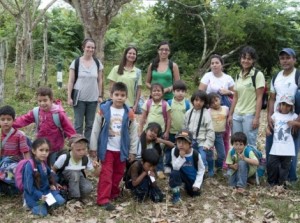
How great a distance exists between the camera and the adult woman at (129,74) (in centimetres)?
652

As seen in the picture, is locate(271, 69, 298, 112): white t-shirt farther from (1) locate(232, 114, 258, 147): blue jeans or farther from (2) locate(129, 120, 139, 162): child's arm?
(2) locate(129, 120, 139, 162): child's arm

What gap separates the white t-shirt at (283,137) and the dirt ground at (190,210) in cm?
56

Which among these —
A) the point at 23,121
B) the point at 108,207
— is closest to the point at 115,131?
the point at 108,207

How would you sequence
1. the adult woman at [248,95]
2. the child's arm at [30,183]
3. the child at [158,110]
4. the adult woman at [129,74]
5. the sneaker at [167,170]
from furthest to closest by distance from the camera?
the adult woman at [129,74] < the sneaker at [167,170] < the child at [158,110] < the adult woman at [248,95] < the child's arm at [30,183]

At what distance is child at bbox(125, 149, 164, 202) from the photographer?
17.6 feet

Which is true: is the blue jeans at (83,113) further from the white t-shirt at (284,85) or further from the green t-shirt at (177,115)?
the white t-shirt at (284,85)

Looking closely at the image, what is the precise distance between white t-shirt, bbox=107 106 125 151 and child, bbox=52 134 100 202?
0.32 m

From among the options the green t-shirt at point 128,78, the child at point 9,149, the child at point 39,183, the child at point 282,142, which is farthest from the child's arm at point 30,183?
the child at point 282,142

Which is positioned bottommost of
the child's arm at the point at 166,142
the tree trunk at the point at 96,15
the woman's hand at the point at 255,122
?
the child's arm at the point at 166,142

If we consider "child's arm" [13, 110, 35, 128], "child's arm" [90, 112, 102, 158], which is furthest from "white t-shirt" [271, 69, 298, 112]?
"child's arm" [13, 110, 35, 128]

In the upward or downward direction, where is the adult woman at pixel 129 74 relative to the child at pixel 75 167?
upward

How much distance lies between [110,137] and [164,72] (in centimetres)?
185

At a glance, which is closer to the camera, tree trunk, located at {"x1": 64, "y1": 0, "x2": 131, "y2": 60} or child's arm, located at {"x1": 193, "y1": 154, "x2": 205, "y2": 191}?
child's arm, located at {"x1": 193, "y1": 154, "x2": 205, "y2": 191}

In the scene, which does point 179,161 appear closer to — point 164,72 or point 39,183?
point 164,72
